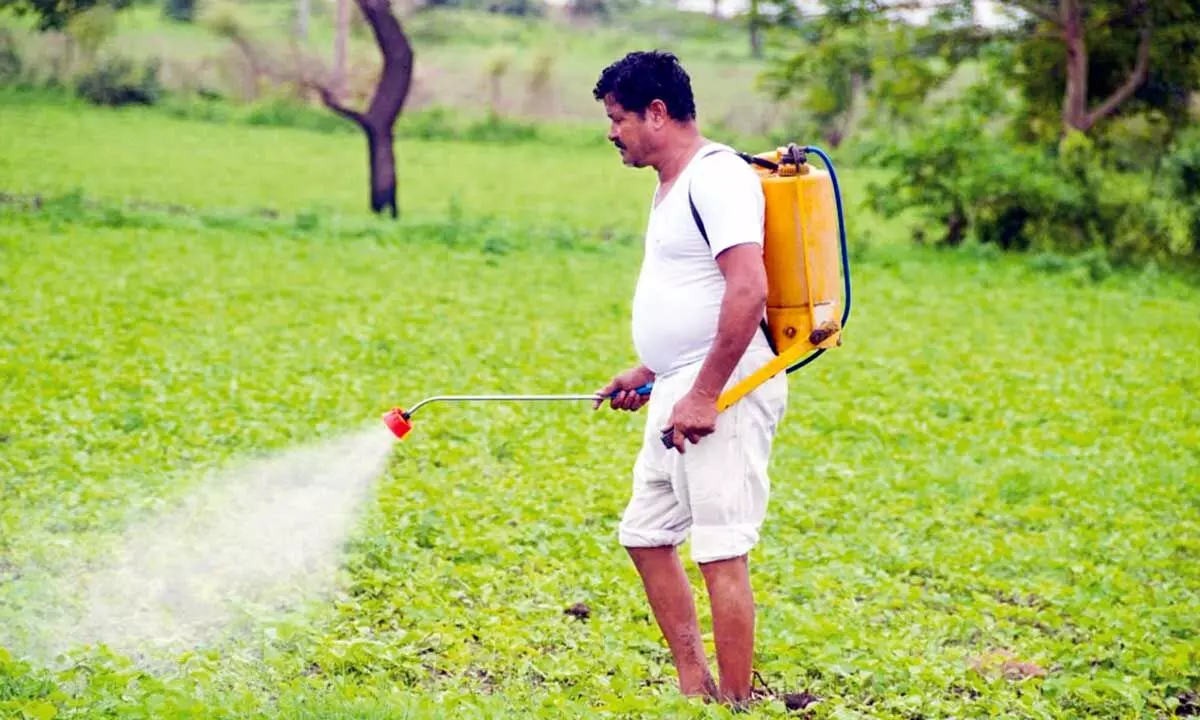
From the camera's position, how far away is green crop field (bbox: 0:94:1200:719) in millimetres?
Answer: 5711

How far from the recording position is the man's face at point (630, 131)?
15.9 ft

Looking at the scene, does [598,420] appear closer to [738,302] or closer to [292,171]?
[738,302]

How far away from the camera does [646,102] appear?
15.8ft

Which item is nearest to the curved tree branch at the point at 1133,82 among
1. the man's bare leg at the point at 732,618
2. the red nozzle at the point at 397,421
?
the red nozzle at the point at 397,421

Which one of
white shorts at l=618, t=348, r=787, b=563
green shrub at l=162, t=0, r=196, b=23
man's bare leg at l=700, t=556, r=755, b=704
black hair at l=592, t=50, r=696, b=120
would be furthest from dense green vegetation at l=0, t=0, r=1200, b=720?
green shrub at l=162, t=0, r=196, b=23

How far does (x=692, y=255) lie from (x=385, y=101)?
19225 mm

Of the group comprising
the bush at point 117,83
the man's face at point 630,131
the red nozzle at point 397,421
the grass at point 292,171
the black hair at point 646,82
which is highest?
the black hair at point 646,82

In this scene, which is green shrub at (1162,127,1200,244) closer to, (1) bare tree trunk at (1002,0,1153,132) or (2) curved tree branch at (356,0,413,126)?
(1) bare tree trunk at (1002,0,1153,132)

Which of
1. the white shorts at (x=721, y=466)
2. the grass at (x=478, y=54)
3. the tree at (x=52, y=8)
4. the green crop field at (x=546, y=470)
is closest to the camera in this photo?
the white shorts at (x=721, y=466)

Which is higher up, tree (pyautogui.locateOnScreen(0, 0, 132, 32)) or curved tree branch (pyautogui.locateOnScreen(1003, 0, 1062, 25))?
curved tree branch (pyautogui.locateOnScreen(1003, 0, 1062, 25))

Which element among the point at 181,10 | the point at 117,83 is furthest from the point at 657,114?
the point at 181,10

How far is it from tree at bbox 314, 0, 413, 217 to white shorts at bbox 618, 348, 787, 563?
18.2m

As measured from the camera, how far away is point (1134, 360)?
1412 centimetres

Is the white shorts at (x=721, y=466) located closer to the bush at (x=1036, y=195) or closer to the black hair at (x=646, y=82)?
the black hair at (x=646, y=82)
